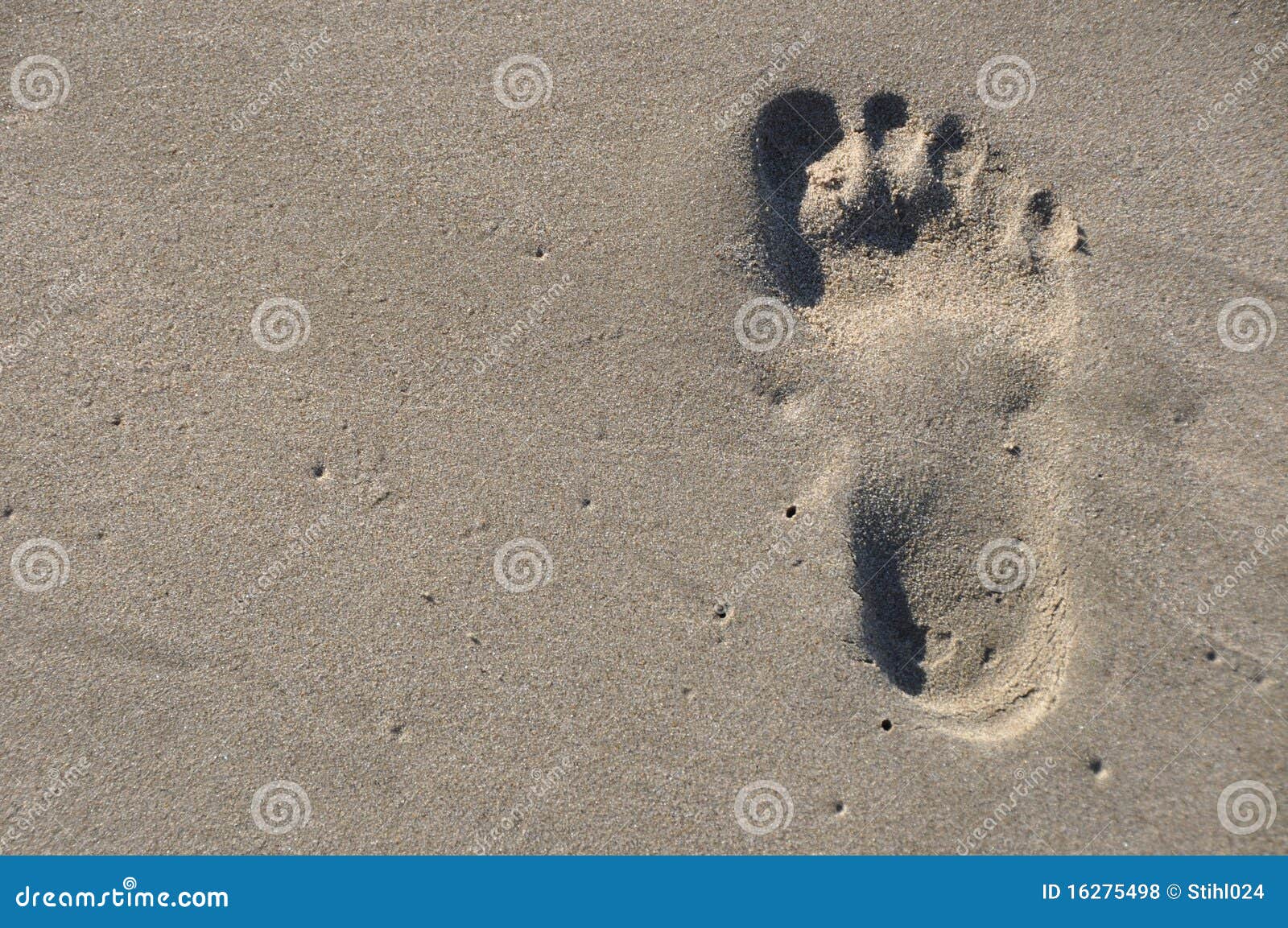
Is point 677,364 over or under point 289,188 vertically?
under

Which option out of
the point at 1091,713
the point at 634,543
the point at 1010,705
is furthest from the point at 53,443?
the point at 1091,713

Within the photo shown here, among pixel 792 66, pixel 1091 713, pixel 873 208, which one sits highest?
pixel 792 66

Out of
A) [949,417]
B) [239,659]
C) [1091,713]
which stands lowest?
[1091,713]

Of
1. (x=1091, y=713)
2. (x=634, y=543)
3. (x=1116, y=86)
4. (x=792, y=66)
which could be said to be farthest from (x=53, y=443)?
(x=1116, y=86)

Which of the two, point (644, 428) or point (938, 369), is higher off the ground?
point (644, 428)

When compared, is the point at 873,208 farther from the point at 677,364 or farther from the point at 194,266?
the point at 194,266

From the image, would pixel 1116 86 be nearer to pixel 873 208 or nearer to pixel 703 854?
pixel 873 208
